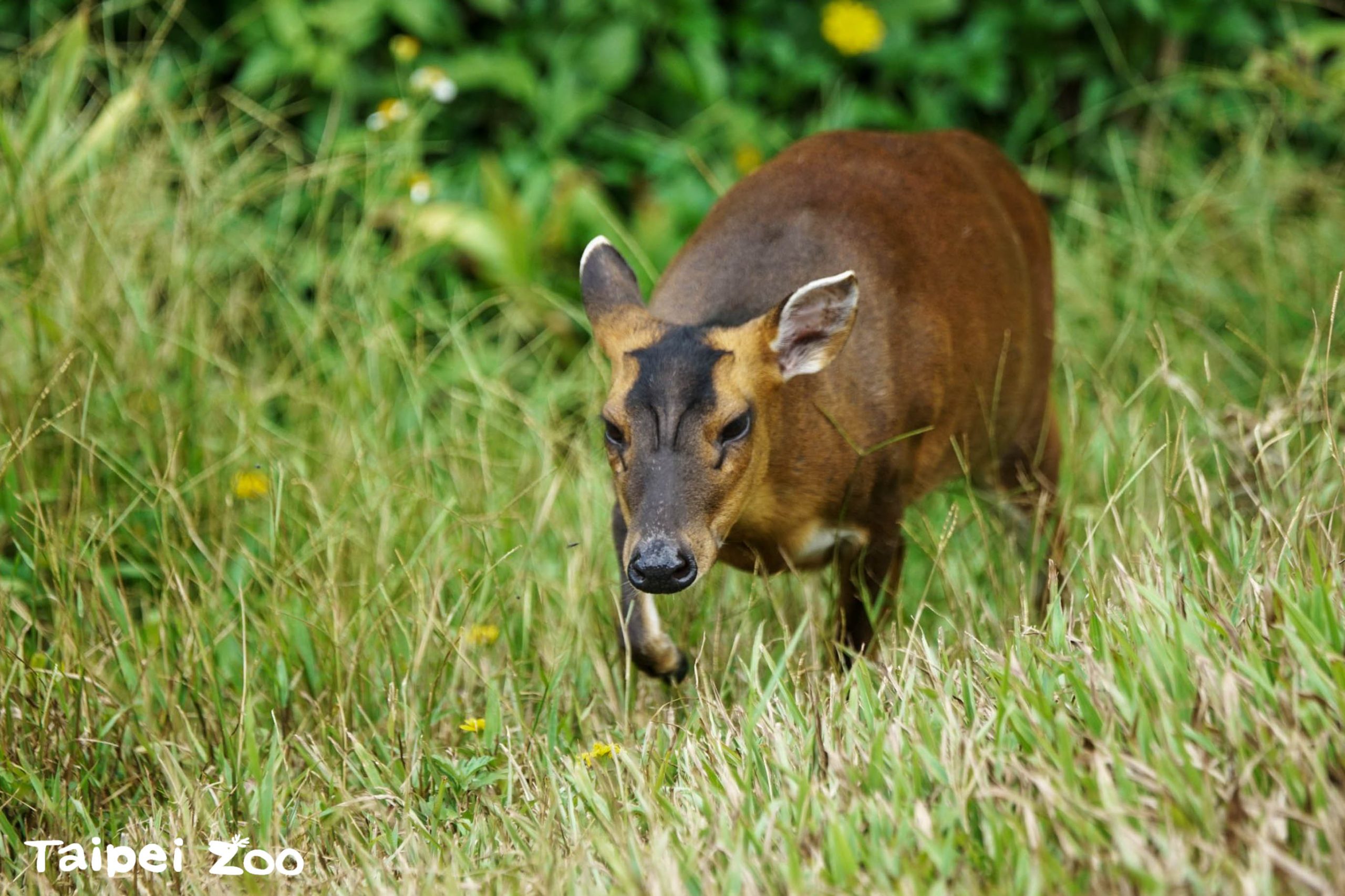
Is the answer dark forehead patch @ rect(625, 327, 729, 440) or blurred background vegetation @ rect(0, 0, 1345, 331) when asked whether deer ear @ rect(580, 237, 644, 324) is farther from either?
blurred background vegetation @ rect(0, 0, 1345, 331)

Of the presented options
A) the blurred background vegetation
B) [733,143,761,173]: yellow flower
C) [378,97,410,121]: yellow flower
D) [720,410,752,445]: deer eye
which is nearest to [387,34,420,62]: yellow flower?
the blurred background vegetation

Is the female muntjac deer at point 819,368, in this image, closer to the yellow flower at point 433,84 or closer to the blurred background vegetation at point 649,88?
the yellow flower at point 433,84

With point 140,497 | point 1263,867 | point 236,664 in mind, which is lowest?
point 236,664

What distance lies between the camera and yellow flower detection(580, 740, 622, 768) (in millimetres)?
3098

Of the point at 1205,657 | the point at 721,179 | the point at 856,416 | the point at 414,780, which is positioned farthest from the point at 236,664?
the point at 721,179

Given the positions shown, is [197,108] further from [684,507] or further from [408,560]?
[684,507]

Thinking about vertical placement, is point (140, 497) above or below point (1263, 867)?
below

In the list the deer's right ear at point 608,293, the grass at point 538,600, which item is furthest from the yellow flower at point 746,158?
the deer's right ear at point 608,293

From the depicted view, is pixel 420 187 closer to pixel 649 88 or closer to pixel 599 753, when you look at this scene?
pixel 649 88

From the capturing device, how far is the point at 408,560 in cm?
403

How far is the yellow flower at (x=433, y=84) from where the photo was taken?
5441mm

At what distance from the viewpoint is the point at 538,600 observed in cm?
408

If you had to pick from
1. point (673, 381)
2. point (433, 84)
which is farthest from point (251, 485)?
point (433, 84)

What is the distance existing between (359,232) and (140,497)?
156 cm
